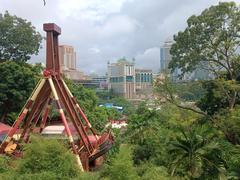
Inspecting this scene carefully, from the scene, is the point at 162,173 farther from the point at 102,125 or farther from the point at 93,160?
the point at 102,125

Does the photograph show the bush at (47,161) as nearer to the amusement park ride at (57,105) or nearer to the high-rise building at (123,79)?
the amusement park ride at (57,105)

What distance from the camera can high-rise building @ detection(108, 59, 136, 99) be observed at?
11525cm

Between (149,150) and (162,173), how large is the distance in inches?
310

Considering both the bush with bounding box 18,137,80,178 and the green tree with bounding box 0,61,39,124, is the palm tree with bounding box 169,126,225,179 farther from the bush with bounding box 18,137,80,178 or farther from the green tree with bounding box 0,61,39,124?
the green tree with bounding box 0,61,39,124

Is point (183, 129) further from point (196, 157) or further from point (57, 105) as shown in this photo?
point (57, 105)

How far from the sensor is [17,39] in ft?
129

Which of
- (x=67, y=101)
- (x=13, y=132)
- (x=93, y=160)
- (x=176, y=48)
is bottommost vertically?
(x=93, y=160)

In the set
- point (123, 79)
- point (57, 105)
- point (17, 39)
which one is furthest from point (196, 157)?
point (123, 79)

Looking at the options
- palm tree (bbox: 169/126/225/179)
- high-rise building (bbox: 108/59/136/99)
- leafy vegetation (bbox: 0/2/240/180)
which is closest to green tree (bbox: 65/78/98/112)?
leafy vegetation (bbox: 0/2/240/180)

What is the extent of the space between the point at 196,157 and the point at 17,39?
998 inches

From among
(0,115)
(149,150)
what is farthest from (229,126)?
(0,115)

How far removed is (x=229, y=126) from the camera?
23.6m

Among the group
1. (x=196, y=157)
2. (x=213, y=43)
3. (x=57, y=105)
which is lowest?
(x=196, y=157)

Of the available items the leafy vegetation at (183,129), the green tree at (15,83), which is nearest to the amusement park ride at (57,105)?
the leafy vegetation at (183,129)
